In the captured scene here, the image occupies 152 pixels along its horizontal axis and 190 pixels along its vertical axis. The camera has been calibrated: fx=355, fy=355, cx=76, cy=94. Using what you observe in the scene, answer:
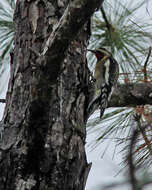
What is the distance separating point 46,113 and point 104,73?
1450 mm

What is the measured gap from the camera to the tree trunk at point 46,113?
1.29 meters

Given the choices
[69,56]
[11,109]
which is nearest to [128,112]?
[69,56]

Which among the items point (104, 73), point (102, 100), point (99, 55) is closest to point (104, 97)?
point (102, 100)

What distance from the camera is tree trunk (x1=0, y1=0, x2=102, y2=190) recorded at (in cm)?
129

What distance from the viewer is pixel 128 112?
8.00 feet

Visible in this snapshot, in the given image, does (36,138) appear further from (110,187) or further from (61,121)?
(110,187)

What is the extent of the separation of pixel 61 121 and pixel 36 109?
18 centimetres

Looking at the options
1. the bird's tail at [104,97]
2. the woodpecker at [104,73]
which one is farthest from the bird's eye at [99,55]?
the bird's tail at [104,97]

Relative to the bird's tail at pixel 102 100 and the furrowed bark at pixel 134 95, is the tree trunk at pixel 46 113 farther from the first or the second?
the bird's tail at pixel 102 100

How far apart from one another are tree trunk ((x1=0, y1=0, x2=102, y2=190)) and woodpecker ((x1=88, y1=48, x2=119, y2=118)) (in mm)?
648

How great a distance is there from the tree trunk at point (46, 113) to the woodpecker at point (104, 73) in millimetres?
648

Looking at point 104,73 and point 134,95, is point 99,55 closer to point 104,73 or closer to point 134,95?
point 104,73

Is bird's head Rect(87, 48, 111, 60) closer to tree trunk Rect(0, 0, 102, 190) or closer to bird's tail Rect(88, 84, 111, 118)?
bird's tail Rect(88, 84, 111, 118)

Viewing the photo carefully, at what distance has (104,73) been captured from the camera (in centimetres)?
273
